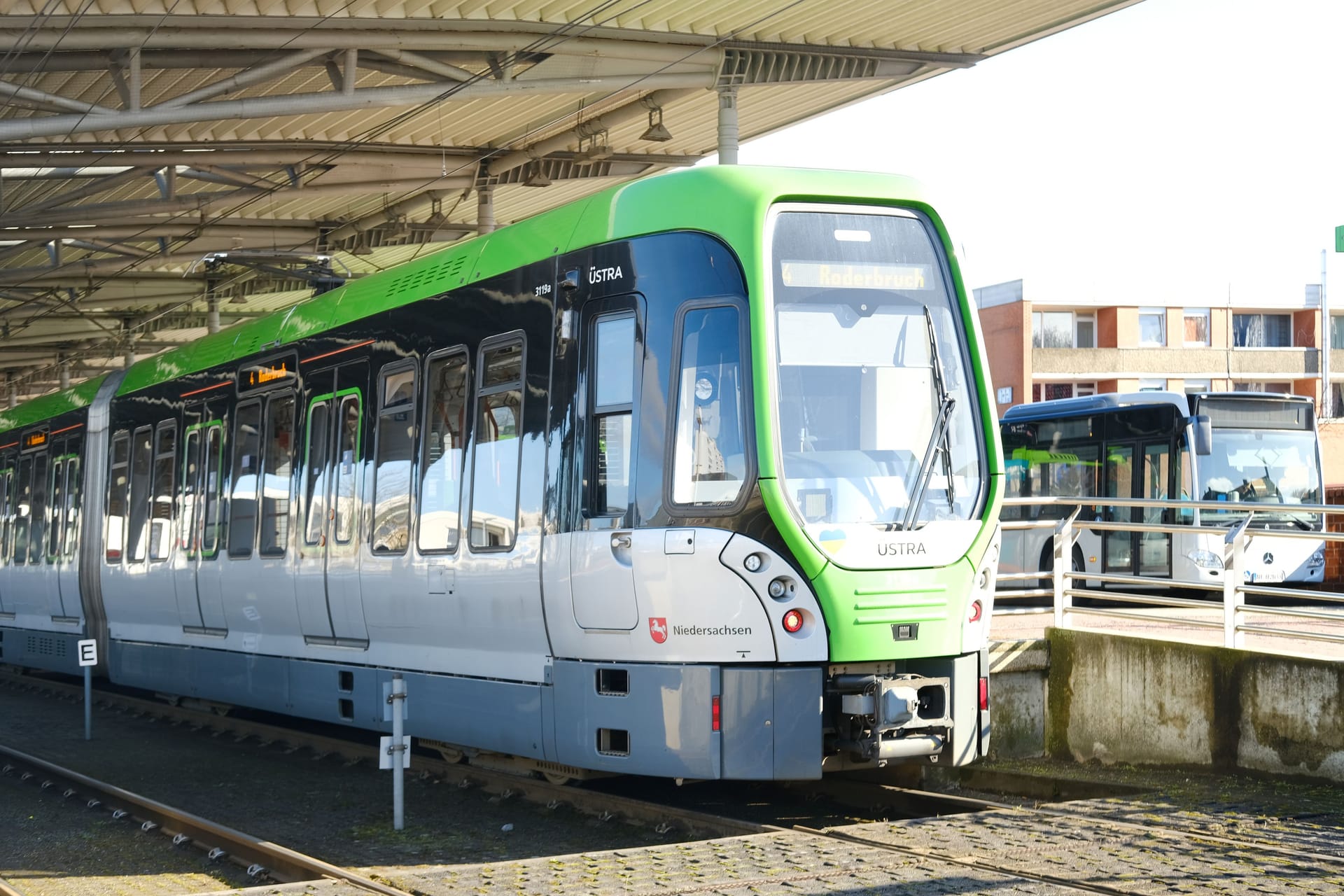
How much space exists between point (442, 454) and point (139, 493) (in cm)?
735

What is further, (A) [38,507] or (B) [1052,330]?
(B) [1052,330]

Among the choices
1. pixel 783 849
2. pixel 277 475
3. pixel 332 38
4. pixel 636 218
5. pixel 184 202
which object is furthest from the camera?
pixel 184 202

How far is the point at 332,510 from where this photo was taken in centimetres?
1233

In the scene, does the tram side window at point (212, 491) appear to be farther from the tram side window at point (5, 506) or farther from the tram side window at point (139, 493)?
the tram side window at point (5, 506)

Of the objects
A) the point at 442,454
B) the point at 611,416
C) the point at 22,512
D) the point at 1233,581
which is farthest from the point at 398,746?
the point at 22,512

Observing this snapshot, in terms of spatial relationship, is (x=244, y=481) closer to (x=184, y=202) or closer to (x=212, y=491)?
(x=212, y=491)

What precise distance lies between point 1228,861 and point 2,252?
2896 cm

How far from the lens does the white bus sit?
21781mm

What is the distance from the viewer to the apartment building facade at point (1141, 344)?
64938 millimetres

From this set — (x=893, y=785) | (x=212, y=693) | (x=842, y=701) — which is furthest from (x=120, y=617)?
(x=842, y=701)

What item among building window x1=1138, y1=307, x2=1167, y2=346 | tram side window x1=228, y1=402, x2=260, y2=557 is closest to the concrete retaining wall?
tram side window x1=228, y1=402, x2=260, y2=557

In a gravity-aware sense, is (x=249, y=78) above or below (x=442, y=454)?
above

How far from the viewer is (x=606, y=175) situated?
86.5ft

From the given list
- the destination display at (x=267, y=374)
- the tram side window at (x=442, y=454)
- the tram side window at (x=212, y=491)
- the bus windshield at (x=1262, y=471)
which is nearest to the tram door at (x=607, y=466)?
the tram side window at (x=442, y=454)
